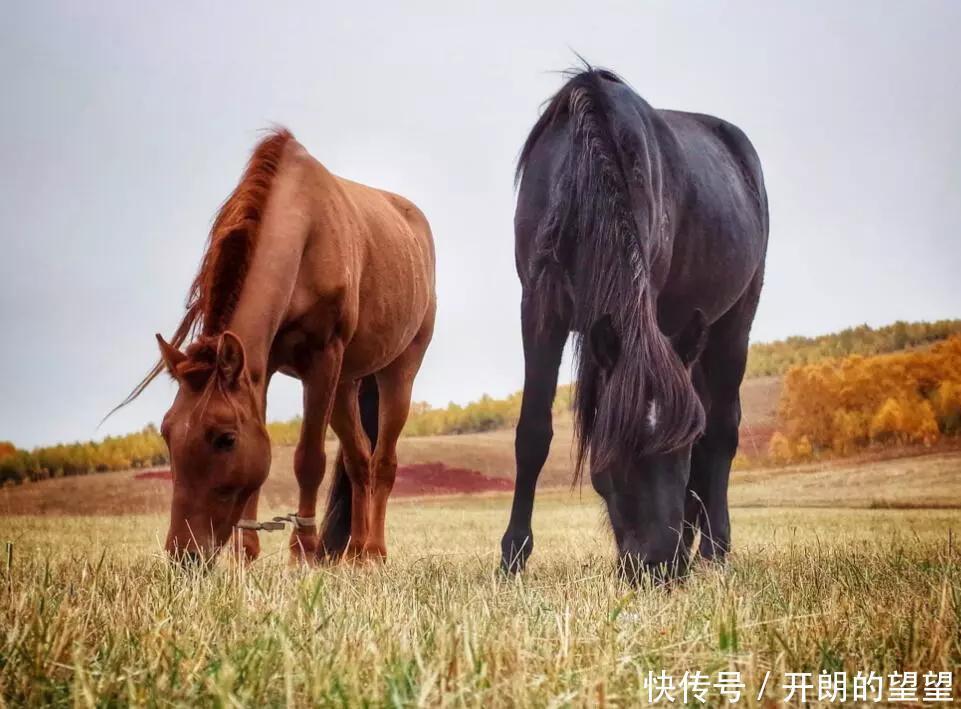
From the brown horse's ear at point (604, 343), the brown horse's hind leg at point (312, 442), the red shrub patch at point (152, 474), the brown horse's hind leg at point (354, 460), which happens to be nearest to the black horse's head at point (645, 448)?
the brown horse's ear at point (604, 343)

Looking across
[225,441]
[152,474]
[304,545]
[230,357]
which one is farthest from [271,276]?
[152,474]

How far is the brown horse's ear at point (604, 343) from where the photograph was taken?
3570 mm

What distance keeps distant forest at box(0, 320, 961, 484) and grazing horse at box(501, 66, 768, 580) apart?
2.06 m

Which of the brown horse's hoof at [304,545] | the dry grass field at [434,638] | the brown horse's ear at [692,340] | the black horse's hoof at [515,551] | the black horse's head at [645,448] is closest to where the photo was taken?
the dry grass field at [434,638]

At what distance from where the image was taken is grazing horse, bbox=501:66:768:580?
340cm

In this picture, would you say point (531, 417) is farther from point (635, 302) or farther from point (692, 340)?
point (635, 302)

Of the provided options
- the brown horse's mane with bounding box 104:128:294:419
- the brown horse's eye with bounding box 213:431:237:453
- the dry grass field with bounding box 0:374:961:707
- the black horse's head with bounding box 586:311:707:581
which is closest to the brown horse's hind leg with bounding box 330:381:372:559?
the dry grass field with bounding box 0:374:961:707

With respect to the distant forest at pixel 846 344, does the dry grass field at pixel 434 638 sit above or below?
below

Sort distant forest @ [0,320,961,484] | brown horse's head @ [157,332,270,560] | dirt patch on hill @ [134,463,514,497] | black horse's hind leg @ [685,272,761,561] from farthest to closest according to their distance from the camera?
dirt patch on hill @ [134,463,514,497]
distant forest @ [0,320,961,484]
black horse's hind leg @ [685,272,761,561]
brown horse's head @ [157,332,270,560]

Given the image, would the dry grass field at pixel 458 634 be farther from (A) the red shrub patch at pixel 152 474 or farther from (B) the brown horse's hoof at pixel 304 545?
(A) the red shrub patch at pixel 152 474

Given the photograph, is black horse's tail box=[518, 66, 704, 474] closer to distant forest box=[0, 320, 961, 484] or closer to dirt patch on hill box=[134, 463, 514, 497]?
distant forest box=[0, 320, 961, 484]

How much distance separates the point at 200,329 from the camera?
405 centimetres

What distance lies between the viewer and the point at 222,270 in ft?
13.0

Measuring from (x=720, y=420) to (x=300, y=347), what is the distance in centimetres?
288
